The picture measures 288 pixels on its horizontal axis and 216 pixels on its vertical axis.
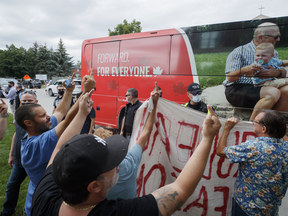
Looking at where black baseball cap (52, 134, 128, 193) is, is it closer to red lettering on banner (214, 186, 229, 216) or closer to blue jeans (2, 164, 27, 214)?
red lettering on banner (214, 186, 229, 216)

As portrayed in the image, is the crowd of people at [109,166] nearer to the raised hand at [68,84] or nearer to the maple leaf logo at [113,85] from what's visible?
the raised hand at [68,84]

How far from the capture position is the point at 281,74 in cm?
336

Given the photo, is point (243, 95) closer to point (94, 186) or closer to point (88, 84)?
point (88, 84)

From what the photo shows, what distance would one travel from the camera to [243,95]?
369 cm

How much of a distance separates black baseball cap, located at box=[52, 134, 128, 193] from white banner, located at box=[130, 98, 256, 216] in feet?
3.86

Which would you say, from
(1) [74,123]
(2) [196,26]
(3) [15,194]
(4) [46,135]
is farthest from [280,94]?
(3) [15,194]

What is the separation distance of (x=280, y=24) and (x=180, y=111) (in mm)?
2971

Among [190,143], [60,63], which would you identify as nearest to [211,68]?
[190,143]

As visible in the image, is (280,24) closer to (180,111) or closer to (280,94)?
(280,94)

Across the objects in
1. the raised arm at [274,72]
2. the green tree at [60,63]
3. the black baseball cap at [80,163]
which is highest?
the green tree at [60,63]

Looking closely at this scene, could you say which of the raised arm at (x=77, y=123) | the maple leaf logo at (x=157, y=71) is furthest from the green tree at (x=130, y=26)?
the raised arm at (x=77, y=123)

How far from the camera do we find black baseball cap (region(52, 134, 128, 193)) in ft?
2.74

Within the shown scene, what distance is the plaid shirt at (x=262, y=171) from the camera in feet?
4.77

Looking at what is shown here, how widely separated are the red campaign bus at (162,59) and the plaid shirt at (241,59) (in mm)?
111
